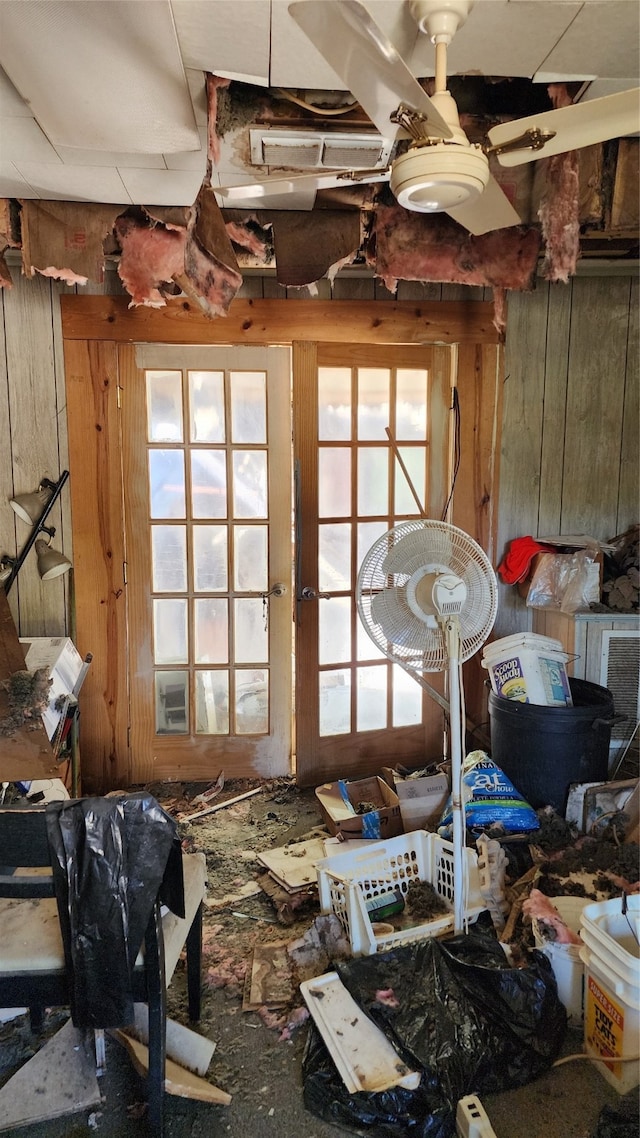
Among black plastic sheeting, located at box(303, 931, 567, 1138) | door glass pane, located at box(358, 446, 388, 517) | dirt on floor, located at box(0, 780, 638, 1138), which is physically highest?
door glass pane, located at box(358, 446, 388, 517)

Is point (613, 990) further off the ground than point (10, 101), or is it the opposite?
point (10, 101)

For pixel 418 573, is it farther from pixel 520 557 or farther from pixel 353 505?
pixel 520 557

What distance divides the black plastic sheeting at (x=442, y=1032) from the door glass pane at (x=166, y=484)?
200 centimetres

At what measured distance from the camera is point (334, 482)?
10.3 feet

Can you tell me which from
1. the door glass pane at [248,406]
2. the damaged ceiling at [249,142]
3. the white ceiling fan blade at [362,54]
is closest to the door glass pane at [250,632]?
the door glass pane at [248,406]

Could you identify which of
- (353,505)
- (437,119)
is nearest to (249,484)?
(353,505)

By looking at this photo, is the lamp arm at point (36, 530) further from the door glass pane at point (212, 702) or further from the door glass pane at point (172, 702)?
the door glass pane at point (212, 702)

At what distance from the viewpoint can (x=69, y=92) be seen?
1.54 m

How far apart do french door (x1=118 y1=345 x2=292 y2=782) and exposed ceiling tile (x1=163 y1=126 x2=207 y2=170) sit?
1.14 meters

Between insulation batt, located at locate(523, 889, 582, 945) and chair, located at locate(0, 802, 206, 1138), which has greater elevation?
chair, located at locate(0, 802, 206, 1138)

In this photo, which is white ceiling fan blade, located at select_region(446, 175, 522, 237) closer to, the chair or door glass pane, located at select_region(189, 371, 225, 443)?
door glass pane, located at select_region(189, 371, 225, 443)

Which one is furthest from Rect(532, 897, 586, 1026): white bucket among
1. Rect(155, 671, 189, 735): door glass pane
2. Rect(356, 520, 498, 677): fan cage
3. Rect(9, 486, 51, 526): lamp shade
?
Rect(9, 486, 51, 526): lamp shade

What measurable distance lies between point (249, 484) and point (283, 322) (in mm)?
736

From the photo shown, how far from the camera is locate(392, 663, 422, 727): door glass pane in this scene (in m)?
3.30
